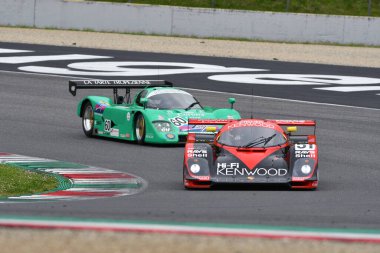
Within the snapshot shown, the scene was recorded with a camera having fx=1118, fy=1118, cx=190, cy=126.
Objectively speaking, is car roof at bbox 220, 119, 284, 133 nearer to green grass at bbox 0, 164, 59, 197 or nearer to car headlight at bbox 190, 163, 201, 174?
car headlight at bbox 190, 163, 201, 174

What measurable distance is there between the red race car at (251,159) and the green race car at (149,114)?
9.84 feet

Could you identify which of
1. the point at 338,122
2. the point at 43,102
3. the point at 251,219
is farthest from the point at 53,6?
the point at 251,219

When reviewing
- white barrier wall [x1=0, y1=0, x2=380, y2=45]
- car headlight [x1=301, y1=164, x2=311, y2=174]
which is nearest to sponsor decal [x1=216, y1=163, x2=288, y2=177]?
car headlight [x1=301, y1=164, x2=311, y2=174]

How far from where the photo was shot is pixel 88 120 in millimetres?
23031

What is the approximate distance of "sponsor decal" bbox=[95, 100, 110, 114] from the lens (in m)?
22.6

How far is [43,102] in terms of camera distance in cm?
2734

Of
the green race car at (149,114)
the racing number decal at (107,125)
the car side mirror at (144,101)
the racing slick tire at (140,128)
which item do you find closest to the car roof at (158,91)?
the green race car at (149,114)

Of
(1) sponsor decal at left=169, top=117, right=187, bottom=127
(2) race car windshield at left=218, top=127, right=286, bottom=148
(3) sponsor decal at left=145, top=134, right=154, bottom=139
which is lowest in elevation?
(3) sponsor decal at left=145, top=134, right=154, bottom=139

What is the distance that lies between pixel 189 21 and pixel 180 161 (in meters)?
21.5

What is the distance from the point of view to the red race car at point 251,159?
1596 cm

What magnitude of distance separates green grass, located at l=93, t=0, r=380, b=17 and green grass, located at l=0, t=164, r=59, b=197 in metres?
25.6

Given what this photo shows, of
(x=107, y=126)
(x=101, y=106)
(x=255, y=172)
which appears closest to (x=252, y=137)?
(x=255, y=172)

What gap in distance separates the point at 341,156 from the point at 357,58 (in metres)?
17.5

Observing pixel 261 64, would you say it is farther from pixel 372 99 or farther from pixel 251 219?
pixel 251 219
